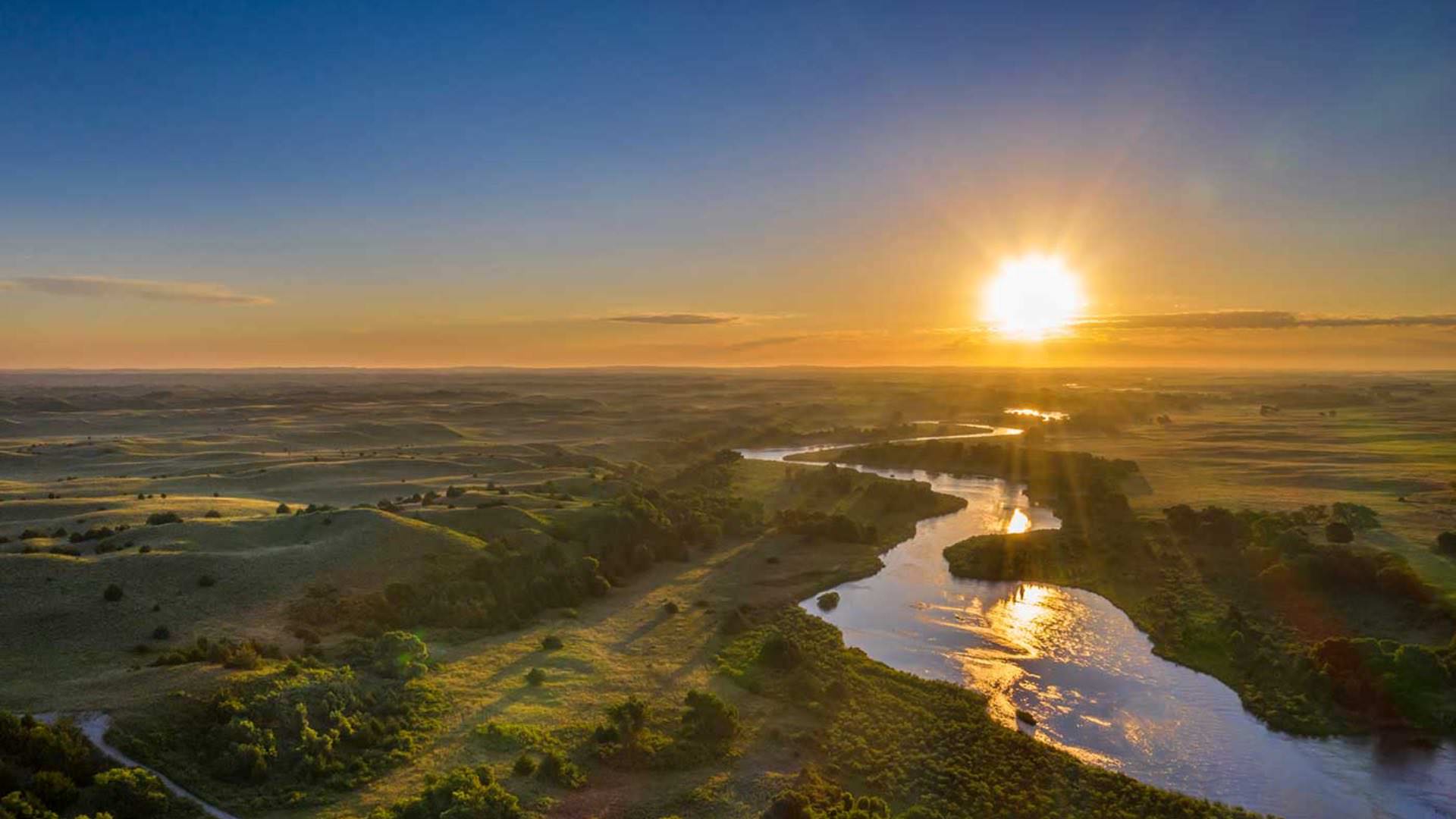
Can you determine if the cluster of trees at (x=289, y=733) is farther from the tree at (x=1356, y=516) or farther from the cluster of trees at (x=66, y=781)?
the tree at (x=1356, y=516)

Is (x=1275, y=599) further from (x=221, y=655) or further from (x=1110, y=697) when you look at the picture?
(x=221, y=655)

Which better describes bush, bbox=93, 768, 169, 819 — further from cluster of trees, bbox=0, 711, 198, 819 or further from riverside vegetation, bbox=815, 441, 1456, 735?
riverside vegetation, bbox=815, 441, 1456, 735

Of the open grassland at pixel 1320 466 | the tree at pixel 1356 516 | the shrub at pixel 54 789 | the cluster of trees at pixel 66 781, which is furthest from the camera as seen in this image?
the open grassland at pixel 1320 466

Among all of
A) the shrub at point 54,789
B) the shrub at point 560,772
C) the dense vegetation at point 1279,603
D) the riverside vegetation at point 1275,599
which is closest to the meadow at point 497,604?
the shrub at point 560,772

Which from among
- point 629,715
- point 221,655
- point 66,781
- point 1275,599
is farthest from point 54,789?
point 1275,599

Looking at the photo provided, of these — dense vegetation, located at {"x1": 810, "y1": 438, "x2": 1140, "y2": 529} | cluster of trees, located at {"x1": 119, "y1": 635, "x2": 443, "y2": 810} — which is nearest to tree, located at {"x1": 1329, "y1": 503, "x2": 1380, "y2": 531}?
dense vegetation, located at {"x1": 810, "y1": 438, "x2": 1140, "y2": 529}

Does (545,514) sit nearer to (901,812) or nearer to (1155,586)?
(901,812)
